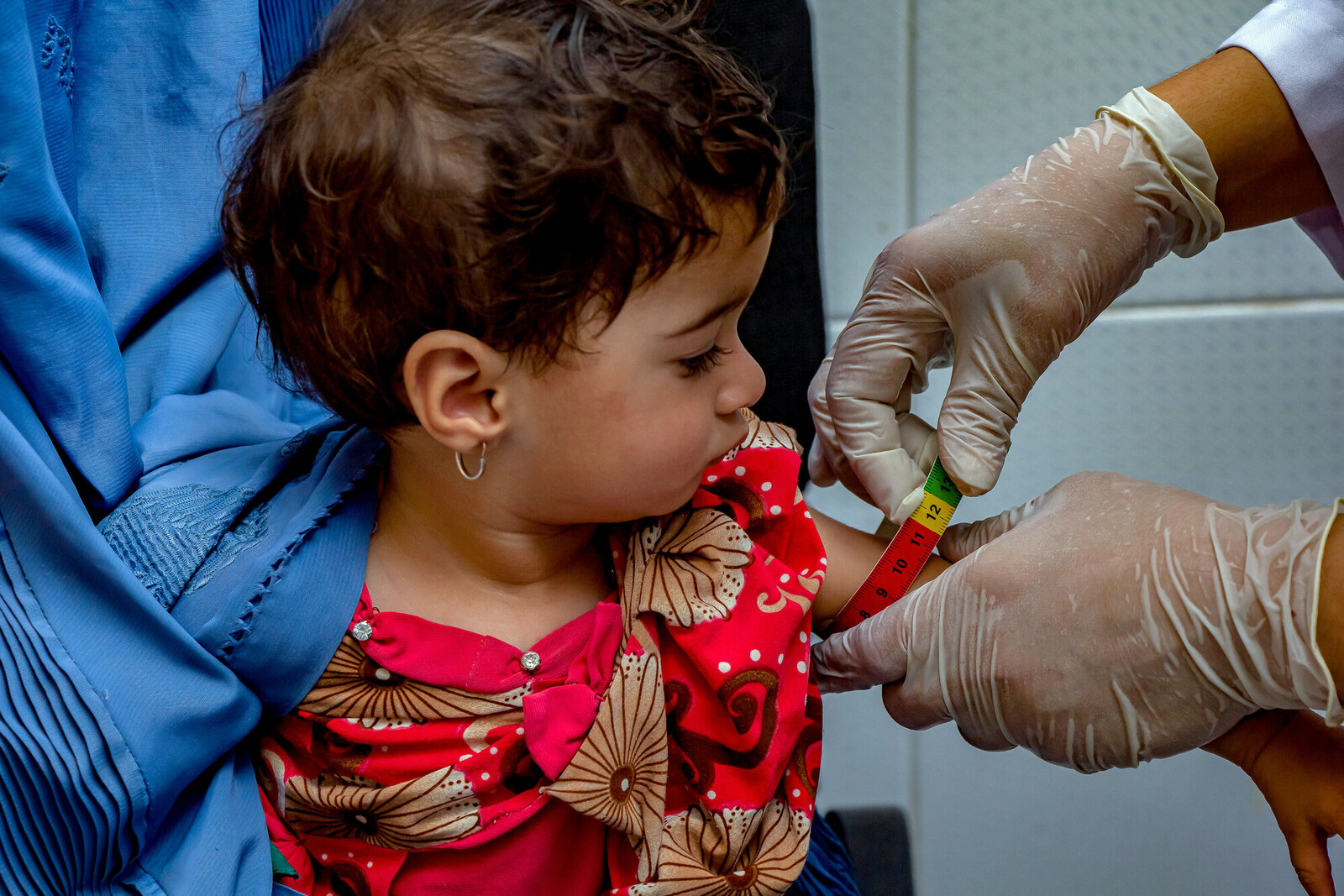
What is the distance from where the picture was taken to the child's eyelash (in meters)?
0.68

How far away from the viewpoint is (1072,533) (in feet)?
2.44

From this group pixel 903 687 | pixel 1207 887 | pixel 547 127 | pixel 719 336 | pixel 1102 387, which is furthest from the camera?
pixel 1207 887

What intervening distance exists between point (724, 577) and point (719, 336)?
0.62 feet

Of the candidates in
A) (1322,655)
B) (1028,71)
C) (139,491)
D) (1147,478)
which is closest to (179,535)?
(139,491)

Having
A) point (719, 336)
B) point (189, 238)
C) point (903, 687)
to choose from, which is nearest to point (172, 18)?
point (189, 238)

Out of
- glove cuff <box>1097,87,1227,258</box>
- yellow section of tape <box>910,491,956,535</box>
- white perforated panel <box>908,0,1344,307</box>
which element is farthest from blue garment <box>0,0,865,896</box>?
white perforated panel <box>908,0,1344,307</box>

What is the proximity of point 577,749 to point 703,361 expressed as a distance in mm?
302

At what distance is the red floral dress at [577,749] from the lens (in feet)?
2.28

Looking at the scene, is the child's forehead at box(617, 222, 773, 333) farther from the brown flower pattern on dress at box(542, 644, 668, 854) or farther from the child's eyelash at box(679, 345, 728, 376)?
the brown flower pattern on dress at box(542, 644, 668, 854)

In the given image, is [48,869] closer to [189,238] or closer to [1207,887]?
[189,238]

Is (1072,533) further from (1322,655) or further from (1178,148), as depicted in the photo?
(1178,148)

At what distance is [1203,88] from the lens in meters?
0.85

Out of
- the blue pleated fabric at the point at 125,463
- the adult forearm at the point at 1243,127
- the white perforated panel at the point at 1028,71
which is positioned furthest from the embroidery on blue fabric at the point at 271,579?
the white perforated panel at the point at 1028,71

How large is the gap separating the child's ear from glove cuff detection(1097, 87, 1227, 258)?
2.01 ft
